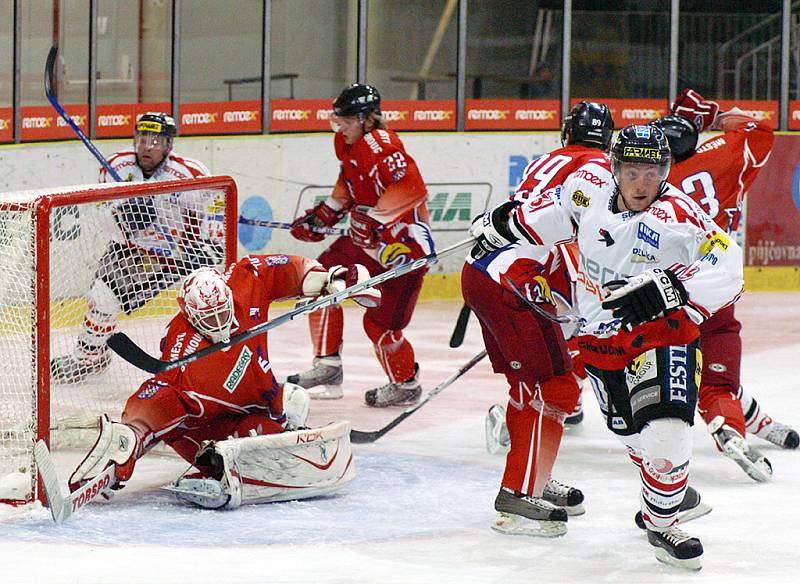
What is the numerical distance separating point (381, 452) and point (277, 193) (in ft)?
11.2

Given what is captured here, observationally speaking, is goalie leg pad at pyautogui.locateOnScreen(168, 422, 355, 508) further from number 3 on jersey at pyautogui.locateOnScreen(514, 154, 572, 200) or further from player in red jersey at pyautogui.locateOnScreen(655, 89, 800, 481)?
player in red jersey at pyautogui.locateOnScreen(655, 89, 800, 481)

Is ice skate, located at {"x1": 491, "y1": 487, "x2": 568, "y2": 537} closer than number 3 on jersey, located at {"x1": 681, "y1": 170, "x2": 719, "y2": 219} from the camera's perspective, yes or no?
Yes

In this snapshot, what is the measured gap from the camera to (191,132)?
27.2ft

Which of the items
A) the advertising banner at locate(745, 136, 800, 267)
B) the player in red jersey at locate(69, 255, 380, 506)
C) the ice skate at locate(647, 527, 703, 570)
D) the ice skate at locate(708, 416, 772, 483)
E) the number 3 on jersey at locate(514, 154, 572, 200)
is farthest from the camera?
the advertising banner at locate(745, 136, 800, 267)

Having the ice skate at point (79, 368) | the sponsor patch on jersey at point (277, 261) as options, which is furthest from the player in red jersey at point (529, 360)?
the ice skate at point (79, 368)

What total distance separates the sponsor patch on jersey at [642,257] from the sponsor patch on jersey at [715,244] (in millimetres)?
117

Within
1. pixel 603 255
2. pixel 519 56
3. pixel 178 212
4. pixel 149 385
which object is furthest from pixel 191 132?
pixel 603 255

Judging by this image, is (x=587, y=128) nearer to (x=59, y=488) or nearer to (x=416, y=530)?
(x=416, y=530)

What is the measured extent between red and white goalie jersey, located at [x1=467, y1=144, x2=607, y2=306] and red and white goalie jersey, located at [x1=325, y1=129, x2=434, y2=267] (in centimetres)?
159

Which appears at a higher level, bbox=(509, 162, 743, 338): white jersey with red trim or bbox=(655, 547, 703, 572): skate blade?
bbox=(509, 162, 743, 338): white jersey with red trim

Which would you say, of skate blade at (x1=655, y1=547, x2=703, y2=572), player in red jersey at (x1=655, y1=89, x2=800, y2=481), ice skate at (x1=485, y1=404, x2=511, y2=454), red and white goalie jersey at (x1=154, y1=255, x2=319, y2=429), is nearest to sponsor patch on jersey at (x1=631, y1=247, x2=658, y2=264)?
skate blade at (x1=655, y1=547, x2=703, y2=572)

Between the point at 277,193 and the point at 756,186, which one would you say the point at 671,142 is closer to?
the point at 277,193

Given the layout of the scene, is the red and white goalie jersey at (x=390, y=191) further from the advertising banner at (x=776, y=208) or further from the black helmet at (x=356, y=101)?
the advertising banner at (x=776, y=208)

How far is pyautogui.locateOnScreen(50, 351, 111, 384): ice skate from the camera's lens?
5012mm
